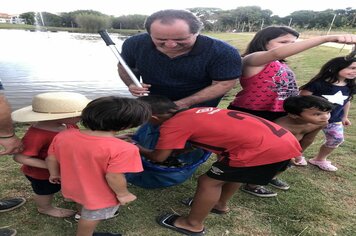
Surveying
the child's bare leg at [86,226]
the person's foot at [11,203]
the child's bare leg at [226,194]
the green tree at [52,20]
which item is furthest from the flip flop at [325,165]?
the green tree at [52,20]

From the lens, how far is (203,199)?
2.35 meters

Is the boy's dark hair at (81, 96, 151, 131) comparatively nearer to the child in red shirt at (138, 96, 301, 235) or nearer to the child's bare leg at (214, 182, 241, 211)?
the child in red shirt at (138, 96, 301, 235)

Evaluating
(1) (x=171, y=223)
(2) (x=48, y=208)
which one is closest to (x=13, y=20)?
(2) (x=48, y=208)

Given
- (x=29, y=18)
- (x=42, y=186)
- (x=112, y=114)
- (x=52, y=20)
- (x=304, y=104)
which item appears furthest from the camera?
(x=29, y=18)

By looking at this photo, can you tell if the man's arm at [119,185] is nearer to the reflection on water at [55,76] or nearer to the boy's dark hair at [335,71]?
the boy's dark hair at [335,71]

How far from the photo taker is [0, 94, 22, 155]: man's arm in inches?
82.4

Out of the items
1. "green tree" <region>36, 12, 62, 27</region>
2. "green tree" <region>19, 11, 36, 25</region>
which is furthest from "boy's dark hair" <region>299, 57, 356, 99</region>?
"green tree" <region>19, 11, 36, 25</region>

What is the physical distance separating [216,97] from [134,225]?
1.29 m

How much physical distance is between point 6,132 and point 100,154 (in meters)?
0.75

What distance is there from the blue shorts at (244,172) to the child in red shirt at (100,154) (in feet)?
2.06

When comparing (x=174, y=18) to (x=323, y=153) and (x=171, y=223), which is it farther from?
(x=323, y=153)

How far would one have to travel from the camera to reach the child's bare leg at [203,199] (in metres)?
2.34

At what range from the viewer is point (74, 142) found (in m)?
1.88

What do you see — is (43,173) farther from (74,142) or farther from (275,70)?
(275,70)
